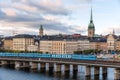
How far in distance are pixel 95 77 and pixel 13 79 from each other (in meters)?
19.5

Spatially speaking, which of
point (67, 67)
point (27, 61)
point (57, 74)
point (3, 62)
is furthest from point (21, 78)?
point (3, 62)

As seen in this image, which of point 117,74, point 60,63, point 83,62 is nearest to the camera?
point 117,74

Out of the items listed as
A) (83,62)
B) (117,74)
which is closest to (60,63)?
(83,62)

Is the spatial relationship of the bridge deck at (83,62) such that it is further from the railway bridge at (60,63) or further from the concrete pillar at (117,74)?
the concrete pillar at (117,74)

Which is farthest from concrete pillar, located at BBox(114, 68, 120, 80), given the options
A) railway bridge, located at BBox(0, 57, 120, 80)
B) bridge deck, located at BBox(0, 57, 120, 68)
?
bridge deck, located at BBox(0, 57, 120, 68)

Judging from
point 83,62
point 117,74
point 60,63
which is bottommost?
point 117,74

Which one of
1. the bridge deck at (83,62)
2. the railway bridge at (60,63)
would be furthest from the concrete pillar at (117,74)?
the bridge deck at (83,62)

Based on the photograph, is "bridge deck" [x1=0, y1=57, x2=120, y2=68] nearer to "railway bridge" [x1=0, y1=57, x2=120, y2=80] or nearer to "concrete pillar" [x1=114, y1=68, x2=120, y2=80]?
"railway bridge" [x1=0, y1=57, x2=120, y2=80]

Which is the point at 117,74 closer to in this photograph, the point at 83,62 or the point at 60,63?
the point at 83,62

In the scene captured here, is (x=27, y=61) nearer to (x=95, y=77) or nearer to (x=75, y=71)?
(x=75, y=71)

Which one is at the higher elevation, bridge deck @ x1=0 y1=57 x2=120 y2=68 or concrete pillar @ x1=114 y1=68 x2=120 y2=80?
bridge deck @ x1=0 y1=57 x2=120 y2=68

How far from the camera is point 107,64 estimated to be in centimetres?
8788

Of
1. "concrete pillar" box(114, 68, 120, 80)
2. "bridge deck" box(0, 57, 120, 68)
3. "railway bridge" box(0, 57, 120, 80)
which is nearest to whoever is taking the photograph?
"concrete pillar" box(114, 68, 120, 80)

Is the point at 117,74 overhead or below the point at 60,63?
below
